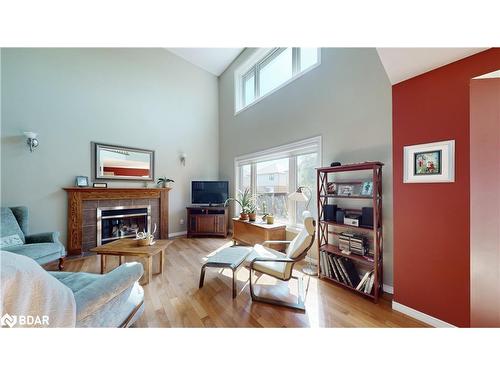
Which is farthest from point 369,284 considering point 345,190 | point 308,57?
point 308,57

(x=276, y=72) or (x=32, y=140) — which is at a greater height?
(x=276, y=72)

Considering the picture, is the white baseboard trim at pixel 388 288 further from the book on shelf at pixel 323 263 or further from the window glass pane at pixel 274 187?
the window glass pane at pixel 274 187

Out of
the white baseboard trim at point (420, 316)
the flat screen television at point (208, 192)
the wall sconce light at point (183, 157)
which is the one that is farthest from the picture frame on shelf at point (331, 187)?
the wall sconce light at point (183, 157)

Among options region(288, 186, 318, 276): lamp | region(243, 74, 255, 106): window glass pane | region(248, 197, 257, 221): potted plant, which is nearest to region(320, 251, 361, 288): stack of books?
region(288, 186, 318, 276): lamp

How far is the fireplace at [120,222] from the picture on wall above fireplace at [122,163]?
26.8 inches

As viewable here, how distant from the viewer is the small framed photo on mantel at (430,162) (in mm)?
1401

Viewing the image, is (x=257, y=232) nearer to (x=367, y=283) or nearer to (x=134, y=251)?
(x=367, y=283)

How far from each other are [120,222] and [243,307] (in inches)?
136

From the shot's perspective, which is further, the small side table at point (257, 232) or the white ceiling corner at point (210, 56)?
the white ceiling corner at point (210, 56)

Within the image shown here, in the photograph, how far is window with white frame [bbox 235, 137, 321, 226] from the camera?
2947 mm

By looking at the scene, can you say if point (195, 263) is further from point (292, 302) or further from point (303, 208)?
point (303, 208)

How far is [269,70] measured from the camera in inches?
154
